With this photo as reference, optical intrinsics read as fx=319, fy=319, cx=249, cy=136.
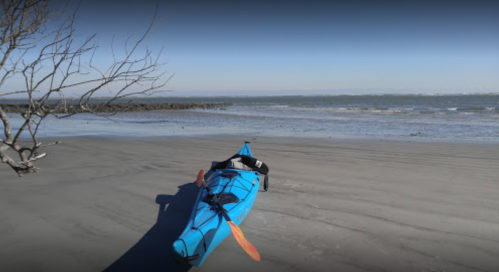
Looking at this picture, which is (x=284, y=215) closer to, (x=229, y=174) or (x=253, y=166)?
(x=229, y=174)

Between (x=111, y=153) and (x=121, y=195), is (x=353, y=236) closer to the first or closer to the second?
(x=121, y=195)

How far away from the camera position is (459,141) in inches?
436

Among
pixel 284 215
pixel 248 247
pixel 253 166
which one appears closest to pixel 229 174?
pixel 253 166

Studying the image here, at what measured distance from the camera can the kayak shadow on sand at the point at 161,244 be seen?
3.30m

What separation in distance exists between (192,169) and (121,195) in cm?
210

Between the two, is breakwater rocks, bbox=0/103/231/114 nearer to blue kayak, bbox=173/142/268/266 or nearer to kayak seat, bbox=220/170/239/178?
blue kayak, bbox=173/142/268/266

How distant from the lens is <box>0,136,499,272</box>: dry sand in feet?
11.3

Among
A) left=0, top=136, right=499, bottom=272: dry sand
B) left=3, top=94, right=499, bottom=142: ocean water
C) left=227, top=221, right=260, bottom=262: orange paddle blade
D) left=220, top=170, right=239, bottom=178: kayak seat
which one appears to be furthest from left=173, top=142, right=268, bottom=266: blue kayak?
left=3, top=94, right=499, bottom=142: ocean water

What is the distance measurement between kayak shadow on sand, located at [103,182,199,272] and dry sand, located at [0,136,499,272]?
0.02m

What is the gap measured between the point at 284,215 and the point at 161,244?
182cm

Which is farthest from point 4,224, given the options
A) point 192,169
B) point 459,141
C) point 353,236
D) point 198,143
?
point 459,141

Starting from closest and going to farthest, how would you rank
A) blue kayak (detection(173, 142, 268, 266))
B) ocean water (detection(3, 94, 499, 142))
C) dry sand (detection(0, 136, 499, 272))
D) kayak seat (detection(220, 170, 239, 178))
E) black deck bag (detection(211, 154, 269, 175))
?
blue kayak (detection(173, 142, 268, 266))
dry sand (detection(0, 136, 499, 272))
kayak seat (detection(220, 170, 239, 178))
black deck bag (detection(211, 154, 269, 175))
ocean water (detection(3, 94, 499, 142))

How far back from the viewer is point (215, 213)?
3.72 meters

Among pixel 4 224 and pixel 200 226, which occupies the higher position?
pixel 200 226
